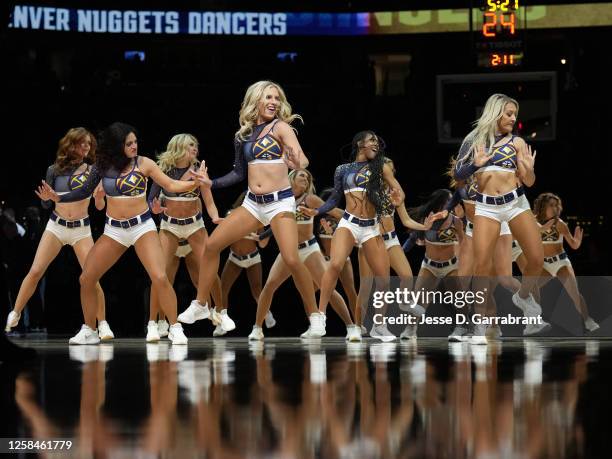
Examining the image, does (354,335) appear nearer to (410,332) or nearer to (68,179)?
(410,332)

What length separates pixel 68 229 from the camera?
9.27m

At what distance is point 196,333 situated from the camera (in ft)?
43.4

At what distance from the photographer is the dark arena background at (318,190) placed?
3.63 m

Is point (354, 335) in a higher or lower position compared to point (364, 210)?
lower

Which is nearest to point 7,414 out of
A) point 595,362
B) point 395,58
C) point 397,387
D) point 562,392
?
point 397,387

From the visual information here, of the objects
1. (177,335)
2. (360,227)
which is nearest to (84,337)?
(177,335)

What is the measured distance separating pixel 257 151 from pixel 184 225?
219 cm

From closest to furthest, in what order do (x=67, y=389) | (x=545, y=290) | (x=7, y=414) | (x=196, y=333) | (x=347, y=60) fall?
1. (x=7, y=414)
2. (x=67, y=389)
3. (x=545, y=290)
4. (x=196, y=333)
5. (x=347, y=60)

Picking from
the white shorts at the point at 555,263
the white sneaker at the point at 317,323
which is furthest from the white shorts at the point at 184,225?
the white shorts at the point at 555,263

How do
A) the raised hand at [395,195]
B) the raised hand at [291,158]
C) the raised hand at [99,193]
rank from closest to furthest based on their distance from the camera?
the raised hand at [291,158], the raised hand at [99,193], the raised hand at [395,195]

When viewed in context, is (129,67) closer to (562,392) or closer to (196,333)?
(196,333)

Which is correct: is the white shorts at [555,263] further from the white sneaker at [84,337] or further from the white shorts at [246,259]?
the white sneaker at [84,337]

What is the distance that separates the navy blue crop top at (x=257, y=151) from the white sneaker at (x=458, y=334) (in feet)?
7.55

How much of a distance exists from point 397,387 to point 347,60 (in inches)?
757
